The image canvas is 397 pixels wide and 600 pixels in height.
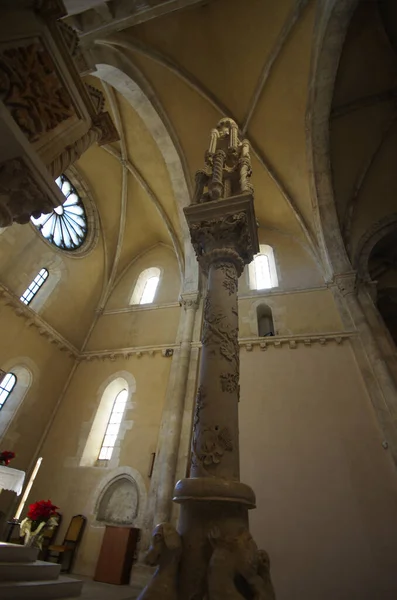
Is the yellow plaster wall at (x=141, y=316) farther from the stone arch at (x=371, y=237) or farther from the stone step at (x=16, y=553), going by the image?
the stone arch at (x=371, y=237)

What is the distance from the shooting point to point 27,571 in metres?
3.62

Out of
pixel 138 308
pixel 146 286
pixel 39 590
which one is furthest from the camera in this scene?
pixel 146 286

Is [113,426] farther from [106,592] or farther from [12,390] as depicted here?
[106,592]

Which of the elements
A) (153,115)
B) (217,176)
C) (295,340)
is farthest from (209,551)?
(153,115)

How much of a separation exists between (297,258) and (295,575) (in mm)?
8381

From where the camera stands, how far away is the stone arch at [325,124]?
25.2 feet

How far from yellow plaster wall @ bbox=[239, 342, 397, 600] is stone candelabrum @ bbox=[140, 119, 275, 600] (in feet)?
13.5

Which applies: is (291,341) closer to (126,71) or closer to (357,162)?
(357,162)

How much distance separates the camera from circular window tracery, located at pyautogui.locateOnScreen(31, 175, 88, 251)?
9.81 m

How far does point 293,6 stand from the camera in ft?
26.1

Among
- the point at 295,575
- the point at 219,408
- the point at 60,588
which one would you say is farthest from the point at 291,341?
the point at 60,588

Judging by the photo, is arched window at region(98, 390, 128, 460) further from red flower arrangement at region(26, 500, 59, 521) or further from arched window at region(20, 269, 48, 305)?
arched window at region(20, 269, 48, 305)

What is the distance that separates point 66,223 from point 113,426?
726cm

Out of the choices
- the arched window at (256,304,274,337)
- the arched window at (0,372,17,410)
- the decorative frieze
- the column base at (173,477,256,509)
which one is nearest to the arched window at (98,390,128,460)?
the decorative frieze
